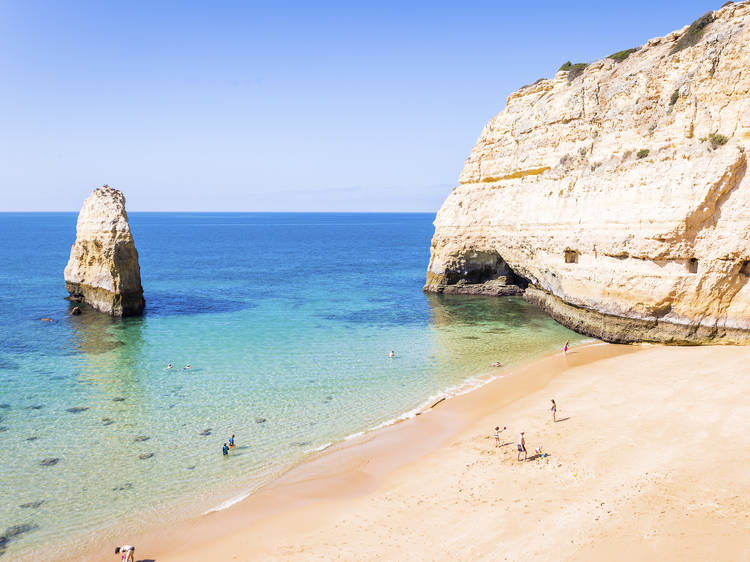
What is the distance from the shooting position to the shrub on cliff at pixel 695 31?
2688 centimetres

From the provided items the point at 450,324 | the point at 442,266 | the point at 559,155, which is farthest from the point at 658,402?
the point at 442,266

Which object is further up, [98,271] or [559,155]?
[559,155]

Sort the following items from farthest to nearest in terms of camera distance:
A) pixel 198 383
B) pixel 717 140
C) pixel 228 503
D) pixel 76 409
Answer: pixel 717 140 < pixel 198 383 < pixel 76 409 < pixel 228 503

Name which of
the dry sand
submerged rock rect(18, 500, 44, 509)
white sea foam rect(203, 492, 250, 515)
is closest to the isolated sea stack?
submerged rock rect(18, 500, 44, 509)

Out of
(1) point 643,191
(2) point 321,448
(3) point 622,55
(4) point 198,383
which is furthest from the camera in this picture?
(3) point 622,55

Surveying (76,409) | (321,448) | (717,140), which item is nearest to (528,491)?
(321,448)

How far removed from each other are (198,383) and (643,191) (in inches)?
925

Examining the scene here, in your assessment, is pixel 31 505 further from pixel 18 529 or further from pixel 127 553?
pixel 127 553

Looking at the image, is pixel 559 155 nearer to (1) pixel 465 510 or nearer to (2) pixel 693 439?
(2) pixel 693 439

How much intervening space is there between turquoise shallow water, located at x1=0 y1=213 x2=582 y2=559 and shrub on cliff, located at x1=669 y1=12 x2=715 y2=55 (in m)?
16.9

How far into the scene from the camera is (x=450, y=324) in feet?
112

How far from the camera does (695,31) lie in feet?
89.0

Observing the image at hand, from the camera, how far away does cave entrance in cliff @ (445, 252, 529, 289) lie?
44.1 m

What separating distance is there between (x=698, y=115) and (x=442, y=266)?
23570 millimetres
